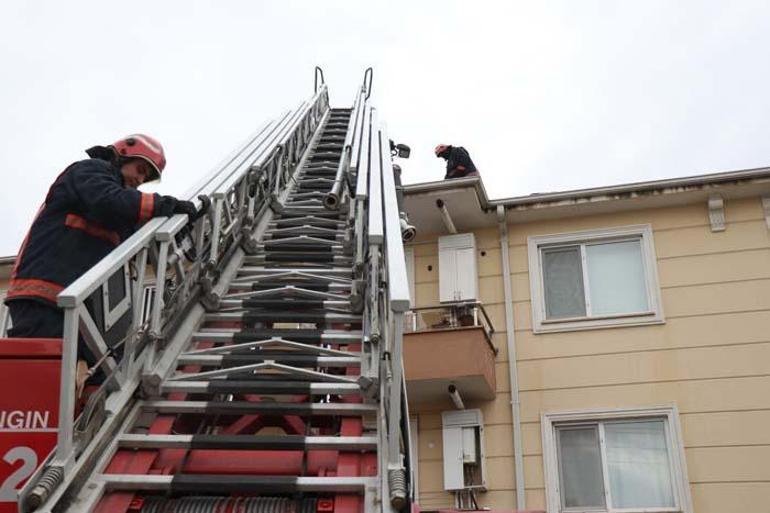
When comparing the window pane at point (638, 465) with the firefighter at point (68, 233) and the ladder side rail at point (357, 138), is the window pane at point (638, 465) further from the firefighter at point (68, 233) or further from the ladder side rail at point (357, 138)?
the firefighter at point (68, 233)

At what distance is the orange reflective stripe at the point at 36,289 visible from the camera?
3572mm

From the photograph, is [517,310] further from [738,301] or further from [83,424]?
[83,424]

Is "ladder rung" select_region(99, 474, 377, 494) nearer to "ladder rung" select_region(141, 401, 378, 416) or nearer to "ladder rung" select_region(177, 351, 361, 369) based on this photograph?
"ladder rung" select_region(141, 401, 378, 416)

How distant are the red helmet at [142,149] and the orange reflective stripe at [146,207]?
1.49 feet

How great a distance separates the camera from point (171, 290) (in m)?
4.27

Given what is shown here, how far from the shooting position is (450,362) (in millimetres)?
8797

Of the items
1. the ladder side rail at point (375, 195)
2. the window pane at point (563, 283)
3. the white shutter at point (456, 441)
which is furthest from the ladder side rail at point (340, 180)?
the white shutter at point (456, 441)

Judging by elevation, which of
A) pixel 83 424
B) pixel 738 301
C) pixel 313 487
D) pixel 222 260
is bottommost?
pixel 313 487

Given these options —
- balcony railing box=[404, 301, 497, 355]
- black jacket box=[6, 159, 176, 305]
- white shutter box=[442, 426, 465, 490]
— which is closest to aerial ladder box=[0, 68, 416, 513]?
black jacket box=[6, 159, 176, 305]

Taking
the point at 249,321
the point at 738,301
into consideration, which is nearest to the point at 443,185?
the point at 738,301

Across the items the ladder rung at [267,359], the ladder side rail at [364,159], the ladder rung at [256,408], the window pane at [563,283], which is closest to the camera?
the ladder rung at [256,408]

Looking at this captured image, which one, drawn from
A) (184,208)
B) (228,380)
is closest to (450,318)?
(184,208)

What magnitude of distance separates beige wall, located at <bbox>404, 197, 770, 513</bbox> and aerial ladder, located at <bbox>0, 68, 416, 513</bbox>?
4.30m

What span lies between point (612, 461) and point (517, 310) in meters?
1.98
